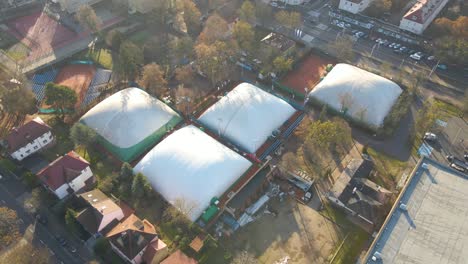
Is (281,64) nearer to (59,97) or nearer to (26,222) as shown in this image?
(59,97)

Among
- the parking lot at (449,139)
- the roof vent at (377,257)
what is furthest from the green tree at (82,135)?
the parking lot at (449,139)

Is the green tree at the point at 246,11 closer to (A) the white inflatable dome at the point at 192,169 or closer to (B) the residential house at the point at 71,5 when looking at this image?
(A) the white inflatable dome at the point at 192,169

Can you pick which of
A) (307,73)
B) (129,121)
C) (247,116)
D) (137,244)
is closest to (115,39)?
(129,121)

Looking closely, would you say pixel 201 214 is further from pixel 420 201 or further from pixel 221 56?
pixel 221 56

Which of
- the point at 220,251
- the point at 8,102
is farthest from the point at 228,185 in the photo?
the point at 8,102

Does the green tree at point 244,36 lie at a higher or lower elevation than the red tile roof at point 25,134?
higher

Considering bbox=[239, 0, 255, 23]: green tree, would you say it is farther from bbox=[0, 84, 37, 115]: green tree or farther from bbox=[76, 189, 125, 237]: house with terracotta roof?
bbox=[76, 189, 125, 237]: house with terracotta roof
